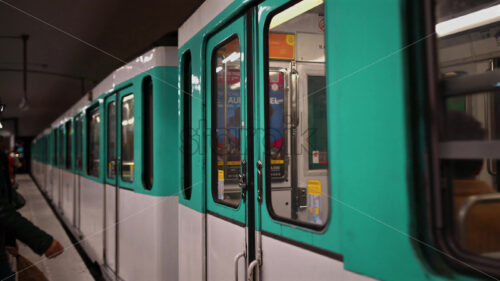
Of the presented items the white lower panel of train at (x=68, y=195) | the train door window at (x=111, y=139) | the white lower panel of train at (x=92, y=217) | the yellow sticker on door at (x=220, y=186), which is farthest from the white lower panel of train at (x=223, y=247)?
the white lower panel of train at (x=68, y=195)

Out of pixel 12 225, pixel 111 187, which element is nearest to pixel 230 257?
pixel 12 225

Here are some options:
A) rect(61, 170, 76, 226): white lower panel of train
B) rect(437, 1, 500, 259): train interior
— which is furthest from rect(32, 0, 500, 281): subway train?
rect(61, 170, 76, 226): white lower panel of train

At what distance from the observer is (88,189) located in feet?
20.9

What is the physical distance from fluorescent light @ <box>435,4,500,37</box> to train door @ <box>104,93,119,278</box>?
13.2 feet

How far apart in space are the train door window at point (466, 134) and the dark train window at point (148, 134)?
312cm

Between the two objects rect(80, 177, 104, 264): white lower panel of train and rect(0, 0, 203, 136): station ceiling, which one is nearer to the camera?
rect(80, 177, 104, 264): white lower panel of train

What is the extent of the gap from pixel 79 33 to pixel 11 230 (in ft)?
17.4

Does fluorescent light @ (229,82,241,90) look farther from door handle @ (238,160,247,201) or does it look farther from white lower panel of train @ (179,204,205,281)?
white lower panel of train @ (179,204,205,281)

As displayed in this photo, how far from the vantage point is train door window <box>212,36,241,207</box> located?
247cm

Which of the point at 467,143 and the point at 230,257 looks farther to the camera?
the point at 230,257

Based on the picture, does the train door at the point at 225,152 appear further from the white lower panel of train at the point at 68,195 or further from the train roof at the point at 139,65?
the white lower panel of train at the point at 68,195

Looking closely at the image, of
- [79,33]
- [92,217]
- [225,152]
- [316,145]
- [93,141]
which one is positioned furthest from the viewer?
→ [79,33]

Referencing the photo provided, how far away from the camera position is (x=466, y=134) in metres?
1.01

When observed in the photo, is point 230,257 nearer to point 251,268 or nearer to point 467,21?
point 251,268
